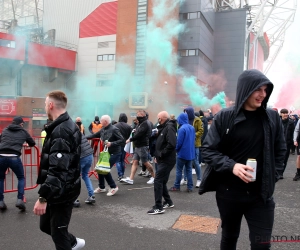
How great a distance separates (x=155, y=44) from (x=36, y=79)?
51.7 feet

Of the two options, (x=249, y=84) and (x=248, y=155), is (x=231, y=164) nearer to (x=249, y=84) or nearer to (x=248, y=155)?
(x=248, y=155)

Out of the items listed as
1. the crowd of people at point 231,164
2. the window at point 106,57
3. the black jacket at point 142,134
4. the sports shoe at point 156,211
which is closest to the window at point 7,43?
the window at point 106,57

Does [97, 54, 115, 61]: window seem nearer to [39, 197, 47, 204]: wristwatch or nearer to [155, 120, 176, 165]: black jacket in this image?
→ [155, 120, 176, 165]: black jacket

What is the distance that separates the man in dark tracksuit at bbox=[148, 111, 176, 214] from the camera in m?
4.72

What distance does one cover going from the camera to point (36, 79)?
34.4 metres

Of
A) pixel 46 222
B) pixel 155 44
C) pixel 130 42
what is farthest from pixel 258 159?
pixel 130 42

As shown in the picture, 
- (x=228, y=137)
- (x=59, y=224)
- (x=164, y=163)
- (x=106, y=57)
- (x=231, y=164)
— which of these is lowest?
(x=59, y=224)

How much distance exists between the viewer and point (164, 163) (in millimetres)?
4879

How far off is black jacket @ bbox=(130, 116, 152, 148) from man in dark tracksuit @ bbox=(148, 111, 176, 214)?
5.19 ft

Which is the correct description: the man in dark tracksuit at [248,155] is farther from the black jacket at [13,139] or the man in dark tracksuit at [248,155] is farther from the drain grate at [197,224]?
the black jacket at [13,139]

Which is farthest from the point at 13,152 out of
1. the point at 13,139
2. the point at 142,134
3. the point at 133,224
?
the point at 142,134

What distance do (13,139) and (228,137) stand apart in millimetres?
4007

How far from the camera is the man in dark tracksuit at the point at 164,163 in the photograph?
4.72m

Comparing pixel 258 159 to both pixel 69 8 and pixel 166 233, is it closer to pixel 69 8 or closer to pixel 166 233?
pixel 166 233
